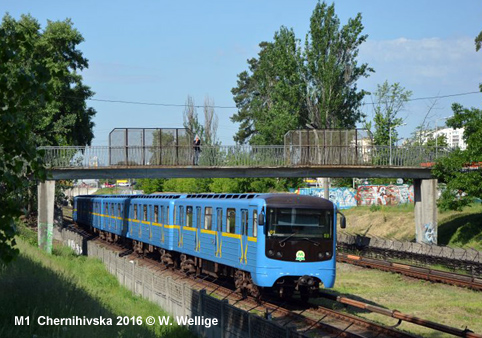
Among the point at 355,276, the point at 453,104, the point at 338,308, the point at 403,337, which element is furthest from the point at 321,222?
the point at 453,104

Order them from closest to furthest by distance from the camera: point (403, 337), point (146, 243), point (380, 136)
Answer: point (403, 337) < point (146, 243) < point (380, 136)

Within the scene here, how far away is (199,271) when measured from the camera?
23.5 m

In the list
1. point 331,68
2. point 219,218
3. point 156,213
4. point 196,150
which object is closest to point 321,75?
point 331,68

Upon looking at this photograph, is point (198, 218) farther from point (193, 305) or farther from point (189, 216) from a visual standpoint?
point (193, 305)

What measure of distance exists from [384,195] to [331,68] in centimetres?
1527

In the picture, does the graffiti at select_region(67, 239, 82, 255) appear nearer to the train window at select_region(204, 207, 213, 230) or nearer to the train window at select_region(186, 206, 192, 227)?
the train window at select_region(186, 206, 192, 227)

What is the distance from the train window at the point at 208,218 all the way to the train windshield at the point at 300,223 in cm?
431

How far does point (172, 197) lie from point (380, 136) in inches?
1623

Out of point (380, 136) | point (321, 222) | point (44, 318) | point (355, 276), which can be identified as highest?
point (380, 136)

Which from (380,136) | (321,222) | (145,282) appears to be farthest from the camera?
(380,136)

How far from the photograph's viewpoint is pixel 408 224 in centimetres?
4428

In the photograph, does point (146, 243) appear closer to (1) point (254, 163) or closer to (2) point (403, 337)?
(1) point (254, 163)

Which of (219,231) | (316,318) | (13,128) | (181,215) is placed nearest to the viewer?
(13,128)

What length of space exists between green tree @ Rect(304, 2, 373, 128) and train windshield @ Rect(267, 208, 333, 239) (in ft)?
115
